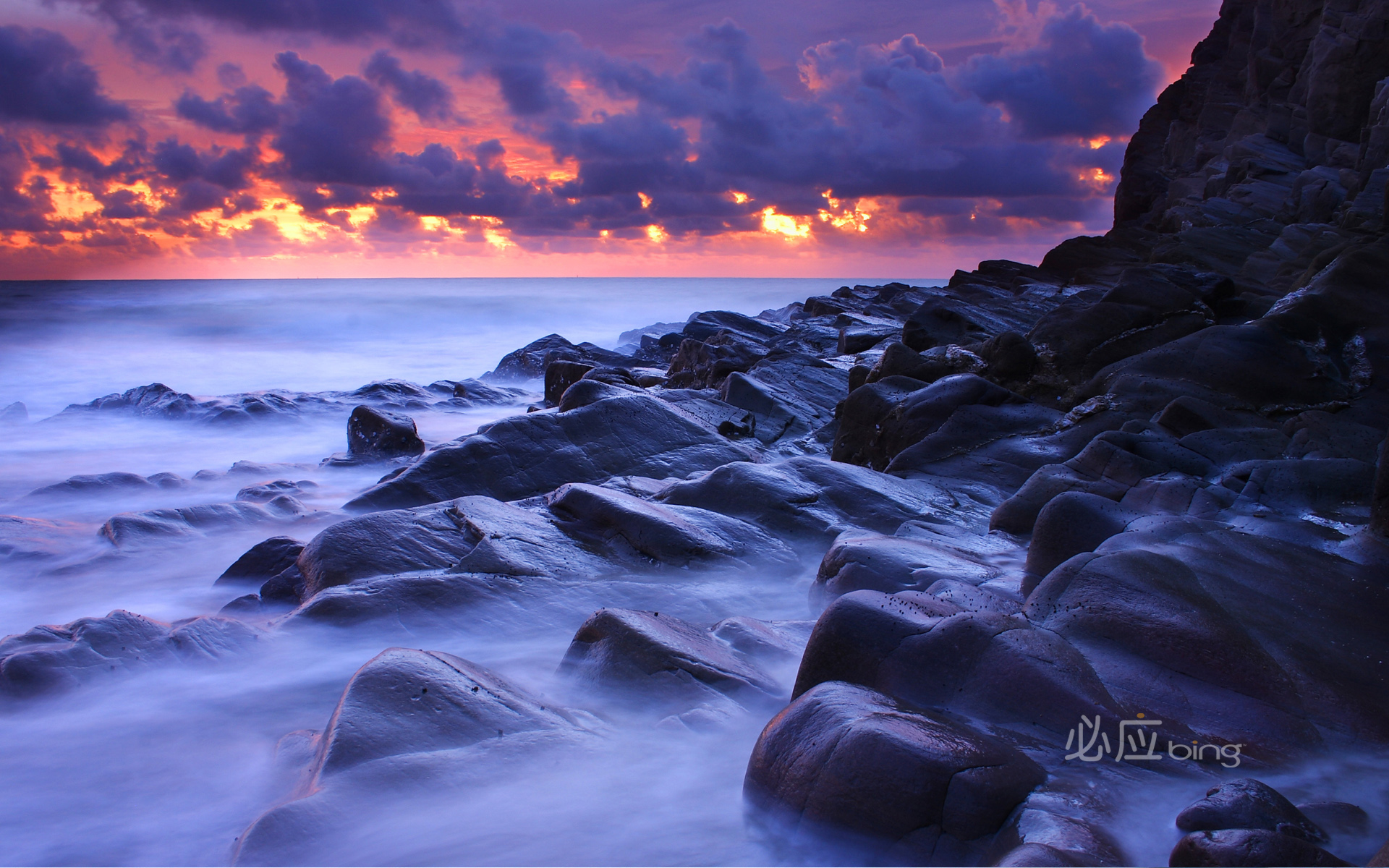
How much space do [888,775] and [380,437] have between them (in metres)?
10.2

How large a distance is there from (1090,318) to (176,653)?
8998mm

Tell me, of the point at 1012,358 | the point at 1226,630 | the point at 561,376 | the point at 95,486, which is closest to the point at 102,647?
the point at 1226,630

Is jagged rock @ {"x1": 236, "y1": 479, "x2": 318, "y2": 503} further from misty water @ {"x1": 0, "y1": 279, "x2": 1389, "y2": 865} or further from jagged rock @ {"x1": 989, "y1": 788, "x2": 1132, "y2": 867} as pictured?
jagged rock @ {"x1": 989, "y1": 788, "x2": 1132, "y2": 867}

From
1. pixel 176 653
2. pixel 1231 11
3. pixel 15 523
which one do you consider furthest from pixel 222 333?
pixel 1231 11

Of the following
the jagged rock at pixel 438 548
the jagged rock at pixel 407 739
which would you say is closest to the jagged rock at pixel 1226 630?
the jagged rock at pixel 407 739

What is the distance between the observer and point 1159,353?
26.5 ft

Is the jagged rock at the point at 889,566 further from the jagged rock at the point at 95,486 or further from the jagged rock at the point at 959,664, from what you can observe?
the jagged rock at the point at 95,486

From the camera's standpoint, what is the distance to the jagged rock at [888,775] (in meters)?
2.76

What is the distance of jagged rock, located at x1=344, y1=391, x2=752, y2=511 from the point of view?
790 centimetres

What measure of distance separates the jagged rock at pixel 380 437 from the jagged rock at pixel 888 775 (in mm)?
9507

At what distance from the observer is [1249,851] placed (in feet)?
7.73

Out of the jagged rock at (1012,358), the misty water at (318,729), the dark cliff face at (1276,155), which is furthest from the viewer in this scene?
the dark cliff face at (1276,155)

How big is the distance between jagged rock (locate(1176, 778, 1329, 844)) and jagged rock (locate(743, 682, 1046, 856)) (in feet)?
1.62

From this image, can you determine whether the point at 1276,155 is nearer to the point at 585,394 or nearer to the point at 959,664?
the point at 585,394
